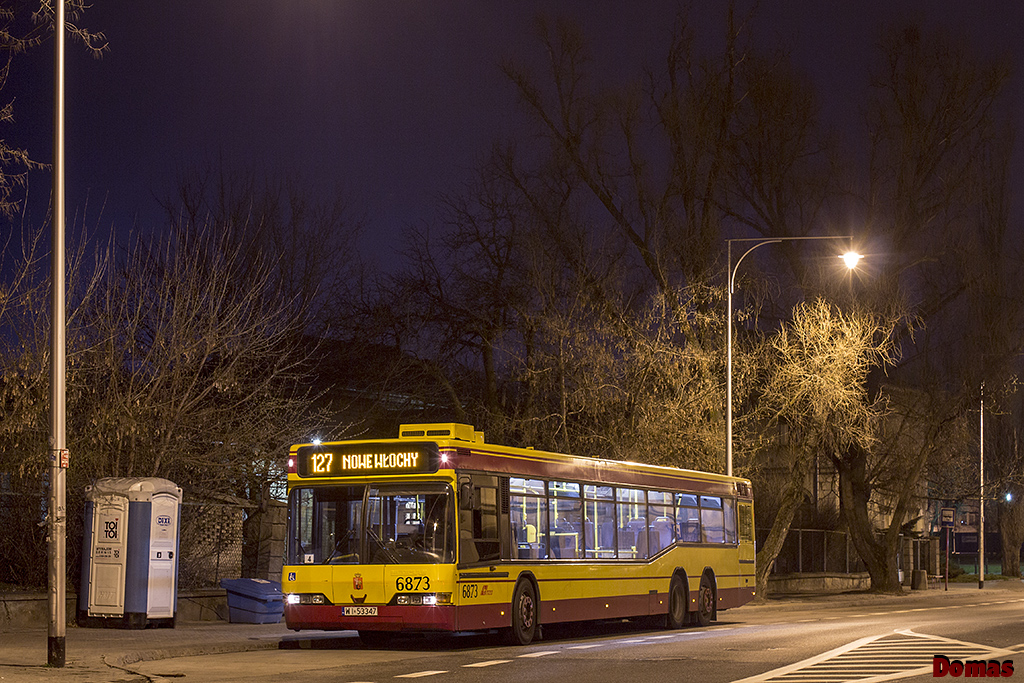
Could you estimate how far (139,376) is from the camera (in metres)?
23.8

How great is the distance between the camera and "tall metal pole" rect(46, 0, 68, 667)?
14.7 metres

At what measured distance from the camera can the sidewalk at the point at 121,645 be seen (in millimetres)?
14094

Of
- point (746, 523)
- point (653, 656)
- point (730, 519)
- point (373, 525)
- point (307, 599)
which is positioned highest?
point (373, 525)

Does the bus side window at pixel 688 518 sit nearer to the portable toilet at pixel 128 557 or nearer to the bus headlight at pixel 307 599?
the bus headlight at pixel 307 599

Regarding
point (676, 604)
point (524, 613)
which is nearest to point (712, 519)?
point (676, 604)

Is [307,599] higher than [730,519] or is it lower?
lower

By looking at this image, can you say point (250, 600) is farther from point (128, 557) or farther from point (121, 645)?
point (121, 645)

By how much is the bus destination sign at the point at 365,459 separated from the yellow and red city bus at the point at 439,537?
14 millimetres

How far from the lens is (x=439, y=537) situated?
1778cm

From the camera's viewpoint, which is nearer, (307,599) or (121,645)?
(121,645)

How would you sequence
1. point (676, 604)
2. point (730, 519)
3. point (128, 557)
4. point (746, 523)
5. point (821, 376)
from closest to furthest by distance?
point (128, 557) → point (676, 604) → point (730, 519) → point (746, 523) → point (821, 376)

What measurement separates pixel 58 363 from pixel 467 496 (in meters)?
5.76

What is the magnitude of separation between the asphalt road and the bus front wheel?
0.82 feet

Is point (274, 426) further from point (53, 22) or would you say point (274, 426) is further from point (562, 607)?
point (53, 22)
